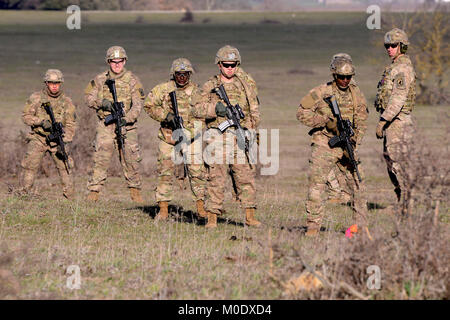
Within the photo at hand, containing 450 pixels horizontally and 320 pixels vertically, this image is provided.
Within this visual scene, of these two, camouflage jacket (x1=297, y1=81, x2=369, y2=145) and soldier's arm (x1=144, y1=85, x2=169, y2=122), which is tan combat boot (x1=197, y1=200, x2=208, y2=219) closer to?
soldier's arm (x1=144, y1=85, x2=169, y2=122)

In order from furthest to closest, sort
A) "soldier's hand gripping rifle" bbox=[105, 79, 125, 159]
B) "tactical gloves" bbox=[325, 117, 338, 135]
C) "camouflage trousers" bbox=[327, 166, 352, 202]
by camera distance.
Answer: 1. "camouflage trousers" bbox=[327, 166, 352, 202]
2. "soldier's hand gripping rifle" bbox=[105, 79, 125, 159]
3. "tactical gloves" bbox=[325, 117, 338, 135]

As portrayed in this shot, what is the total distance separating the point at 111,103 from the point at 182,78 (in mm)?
1745

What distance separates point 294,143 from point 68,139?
12.9m

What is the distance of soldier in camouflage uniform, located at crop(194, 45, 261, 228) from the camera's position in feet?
33.7

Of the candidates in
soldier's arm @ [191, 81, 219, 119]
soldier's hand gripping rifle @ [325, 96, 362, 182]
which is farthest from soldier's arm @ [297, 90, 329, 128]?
soldier's arm @ [191, 81, 219, 119]

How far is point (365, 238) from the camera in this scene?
7.07m

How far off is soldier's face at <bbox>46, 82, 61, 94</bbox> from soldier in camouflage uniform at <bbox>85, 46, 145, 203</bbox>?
0.44 meters

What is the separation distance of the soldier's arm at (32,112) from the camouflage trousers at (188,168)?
2419 mm

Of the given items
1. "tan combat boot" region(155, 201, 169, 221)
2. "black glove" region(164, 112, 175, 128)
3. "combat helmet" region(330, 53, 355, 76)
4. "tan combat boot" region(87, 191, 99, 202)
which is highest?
"combat helmet" region(330, 53, 355, 76)

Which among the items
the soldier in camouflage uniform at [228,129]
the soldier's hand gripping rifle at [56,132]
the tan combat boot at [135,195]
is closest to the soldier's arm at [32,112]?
the soldier's hand gripping rifle at [56,132]

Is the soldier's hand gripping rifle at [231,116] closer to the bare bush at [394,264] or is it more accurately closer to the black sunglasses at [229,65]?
the black sunglasses at [229,65]

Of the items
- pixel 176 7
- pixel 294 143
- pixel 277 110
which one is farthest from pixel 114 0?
pixel 294 143
